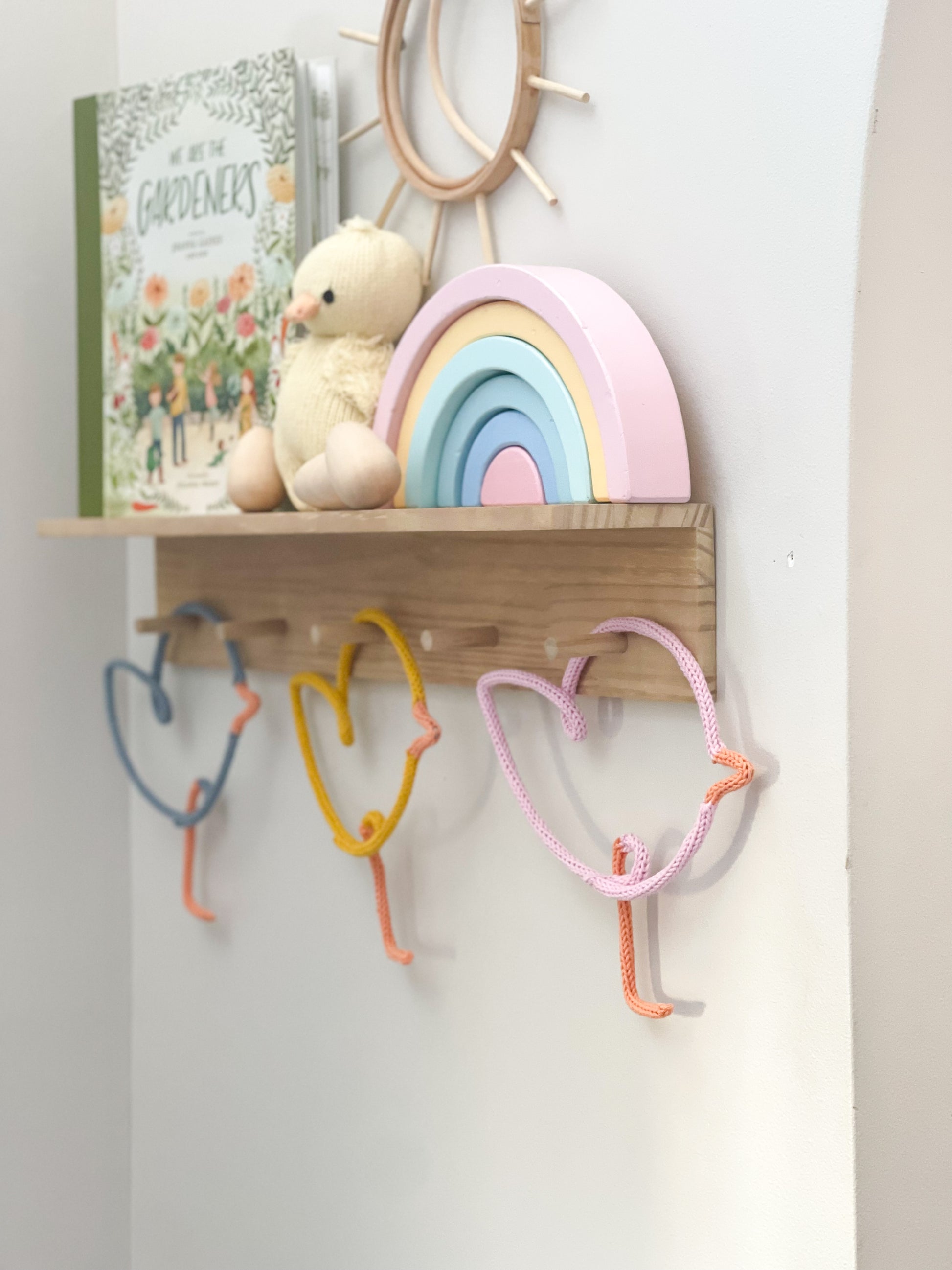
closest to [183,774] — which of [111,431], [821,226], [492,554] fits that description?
[111,431]

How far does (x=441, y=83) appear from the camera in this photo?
32.7 inches

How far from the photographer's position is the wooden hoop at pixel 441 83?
77cm

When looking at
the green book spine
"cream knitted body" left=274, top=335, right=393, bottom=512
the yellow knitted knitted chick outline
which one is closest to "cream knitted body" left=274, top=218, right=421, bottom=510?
"cream knitted body" left=274, top=335, right=393, bottom=512

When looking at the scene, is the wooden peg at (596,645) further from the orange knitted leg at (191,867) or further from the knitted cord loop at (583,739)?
the orange knitted leg at (191,867)

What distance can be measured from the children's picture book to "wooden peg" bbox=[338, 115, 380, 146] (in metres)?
0.01

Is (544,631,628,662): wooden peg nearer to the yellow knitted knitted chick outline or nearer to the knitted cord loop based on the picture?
the knitted cord loop

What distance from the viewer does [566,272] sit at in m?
0.75

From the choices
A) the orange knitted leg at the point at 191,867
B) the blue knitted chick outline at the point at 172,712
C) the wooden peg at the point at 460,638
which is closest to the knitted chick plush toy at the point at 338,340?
the wooden peg at the point at 460,638

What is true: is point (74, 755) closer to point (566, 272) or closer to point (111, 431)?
point (111, 431)

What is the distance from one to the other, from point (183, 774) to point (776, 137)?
0.71 m

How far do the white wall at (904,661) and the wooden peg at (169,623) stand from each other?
59 centimetres

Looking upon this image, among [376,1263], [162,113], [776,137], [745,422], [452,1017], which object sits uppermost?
[162,113]

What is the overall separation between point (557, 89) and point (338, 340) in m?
0.21

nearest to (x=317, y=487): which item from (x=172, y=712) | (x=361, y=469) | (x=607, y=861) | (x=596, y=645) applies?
(x=361, y=469)
